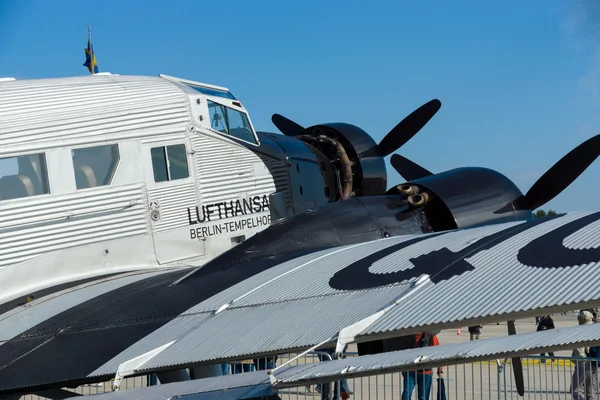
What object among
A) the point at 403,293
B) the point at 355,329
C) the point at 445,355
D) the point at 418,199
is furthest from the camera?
the point at 418,199

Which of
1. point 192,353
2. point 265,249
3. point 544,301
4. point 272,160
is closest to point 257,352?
point 192,353

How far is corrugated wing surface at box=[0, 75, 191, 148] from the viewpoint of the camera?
297 inches

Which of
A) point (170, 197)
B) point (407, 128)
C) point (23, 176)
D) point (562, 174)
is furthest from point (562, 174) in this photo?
point (23, 176)

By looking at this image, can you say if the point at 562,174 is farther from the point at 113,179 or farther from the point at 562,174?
the point at 113,179

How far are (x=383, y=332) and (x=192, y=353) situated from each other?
1179 mm

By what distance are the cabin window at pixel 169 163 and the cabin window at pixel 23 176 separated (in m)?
1.17

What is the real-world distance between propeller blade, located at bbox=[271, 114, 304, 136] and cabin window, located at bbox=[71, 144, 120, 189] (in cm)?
523

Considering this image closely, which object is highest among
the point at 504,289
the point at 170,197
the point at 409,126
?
the point at 409,126

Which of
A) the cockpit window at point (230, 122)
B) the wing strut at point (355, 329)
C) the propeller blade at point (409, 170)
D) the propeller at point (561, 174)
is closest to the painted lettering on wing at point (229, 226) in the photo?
the cockpit window at point (230, 122)

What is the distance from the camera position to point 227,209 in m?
9.11

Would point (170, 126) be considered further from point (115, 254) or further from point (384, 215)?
point (384, 215)

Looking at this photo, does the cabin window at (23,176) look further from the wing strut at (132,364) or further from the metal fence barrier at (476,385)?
the wing strut at (132,364)

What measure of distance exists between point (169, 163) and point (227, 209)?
3.14 feet

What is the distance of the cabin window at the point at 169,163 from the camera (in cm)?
836
